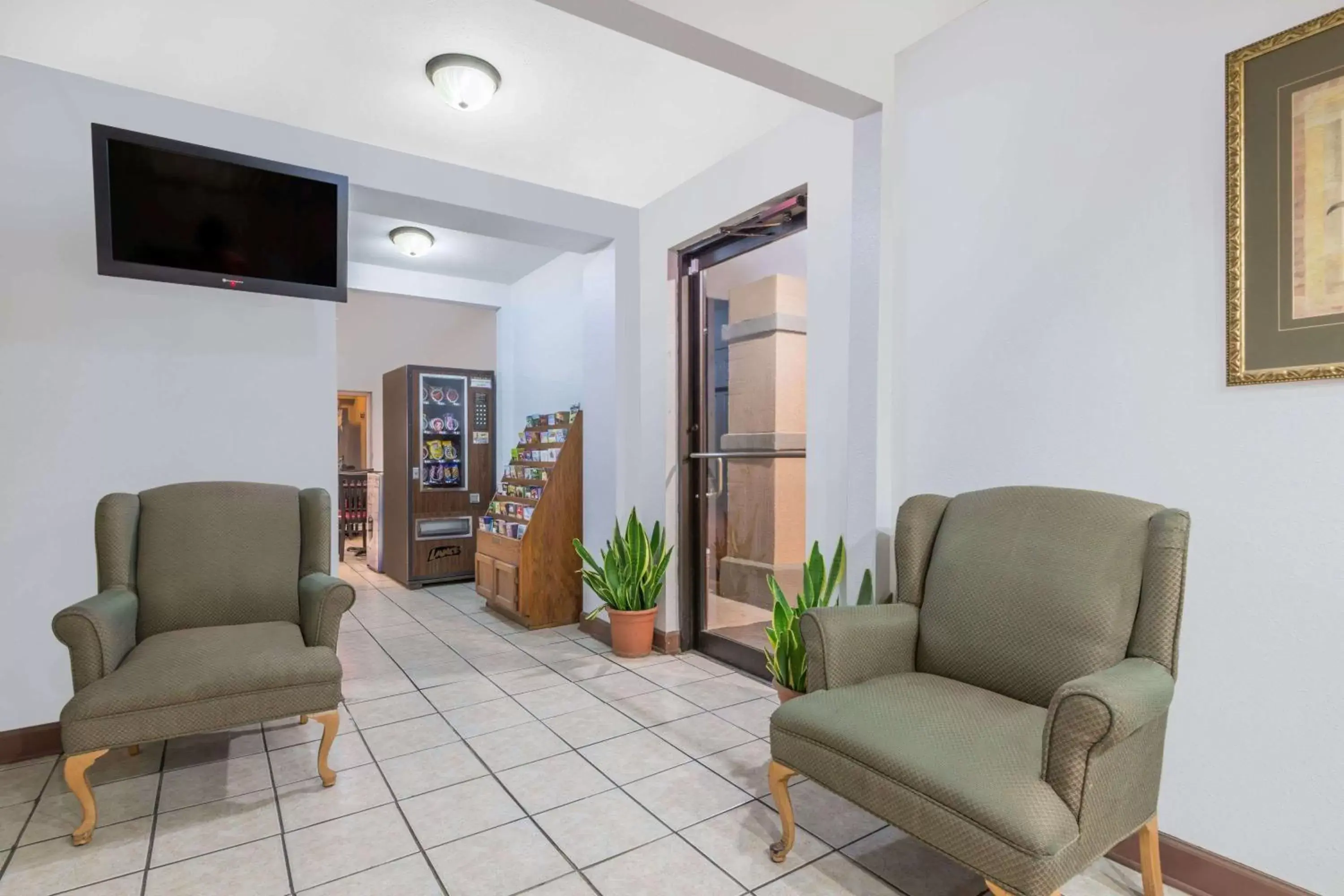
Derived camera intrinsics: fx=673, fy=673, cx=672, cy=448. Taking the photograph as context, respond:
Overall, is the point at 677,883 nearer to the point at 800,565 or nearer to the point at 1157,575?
the point at 1157,575

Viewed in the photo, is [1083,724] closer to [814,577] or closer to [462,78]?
[814,577]

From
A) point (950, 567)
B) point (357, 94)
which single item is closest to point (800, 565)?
point (950, 567)

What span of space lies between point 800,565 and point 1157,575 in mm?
1860

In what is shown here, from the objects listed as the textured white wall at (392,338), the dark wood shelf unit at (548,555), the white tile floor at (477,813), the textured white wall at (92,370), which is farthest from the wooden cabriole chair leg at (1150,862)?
the textured white wall at (392,338)

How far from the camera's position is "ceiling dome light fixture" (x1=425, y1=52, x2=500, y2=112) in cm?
281

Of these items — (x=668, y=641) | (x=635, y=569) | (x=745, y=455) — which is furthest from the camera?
(x=668, y=641)

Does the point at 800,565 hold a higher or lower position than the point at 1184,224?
lower

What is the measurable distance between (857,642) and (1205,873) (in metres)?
1.03

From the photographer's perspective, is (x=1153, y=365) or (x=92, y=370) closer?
(x=1153, y=365)

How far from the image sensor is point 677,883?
183cm

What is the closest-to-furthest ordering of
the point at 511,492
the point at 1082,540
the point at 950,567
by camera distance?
the point at 1082,540, the point at 950,567, the point at 511,492

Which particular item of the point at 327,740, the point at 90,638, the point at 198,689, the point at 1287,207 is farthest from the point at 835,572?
the point at 90,638

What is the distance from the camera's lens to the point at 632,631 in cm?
387

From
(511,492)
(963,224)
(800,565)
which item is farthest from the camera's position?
(511,492)
